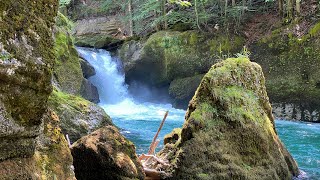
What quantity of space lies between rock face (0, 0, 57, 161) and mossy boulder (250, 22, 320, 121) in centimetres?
1350

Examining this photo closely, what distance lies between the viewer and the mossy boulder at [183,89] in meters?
17.6

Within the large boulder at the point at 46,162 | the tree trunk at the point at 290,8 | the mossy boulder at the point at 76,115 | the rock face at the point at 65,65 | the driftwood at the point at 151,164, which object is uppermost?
the tree trunk at the point at 290,8

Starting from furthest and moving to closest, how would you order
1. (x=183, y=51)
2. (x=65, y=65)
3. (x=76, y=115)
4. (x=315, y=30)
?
(x=183, y=51) → (x=315, y=30) → (x=65, y=65) → (x=76, y=115)

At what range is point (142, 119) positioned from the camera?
1438cm

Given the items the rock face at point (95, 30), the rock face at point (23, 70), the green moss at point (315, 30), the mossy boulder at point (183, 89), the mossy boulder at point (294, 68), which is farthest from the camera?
the rock face at point (95, 30)

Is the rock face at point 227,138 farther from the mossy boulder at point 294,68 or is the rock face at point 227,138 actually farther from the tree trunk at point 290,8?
the tree trunk at point 290,8

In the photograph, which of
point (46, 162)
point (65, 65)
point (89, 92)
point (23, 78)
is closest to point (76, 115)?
point (65, 65)

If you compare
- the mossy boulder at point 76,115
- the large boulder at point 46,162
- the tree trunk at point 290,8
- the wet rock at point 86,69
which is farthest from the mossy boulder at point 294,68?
the large boulder at point 46,162

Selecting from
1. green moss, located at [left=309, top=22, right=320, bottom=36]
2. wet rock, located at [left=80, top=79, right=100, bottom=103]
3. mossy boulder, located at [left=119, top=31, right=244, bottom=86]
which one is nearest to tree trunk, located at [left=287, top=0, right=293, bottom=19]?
green moss, located at [left=309, top=22, right=320, bottom=36]

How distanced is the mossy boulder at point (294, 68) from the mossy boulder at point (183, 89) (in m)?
3.25

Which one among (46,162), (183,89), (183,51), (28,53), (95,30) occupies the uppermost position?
(95,30)

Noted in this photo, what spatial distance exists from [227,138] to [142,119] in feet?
29.6

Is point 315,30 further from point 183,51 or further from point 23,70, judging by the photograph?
point 23,70

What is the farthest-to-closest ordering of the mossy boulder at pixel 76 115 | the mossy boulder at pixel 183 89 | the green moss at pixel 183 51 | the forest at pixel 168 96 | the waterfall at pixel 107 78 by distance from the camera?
the waterfall at pixel 107 78 < the mossy boulder at pixel 183 89 < the green moss at pixel 183 51 < the mossy boulder at pixel 76 115 < the forest at pixel 168 96
